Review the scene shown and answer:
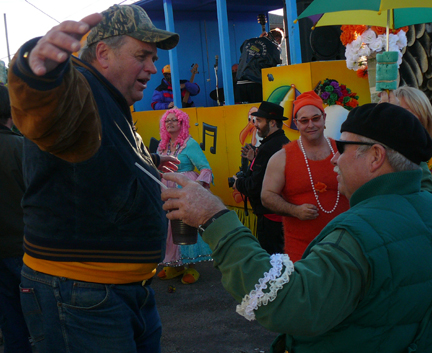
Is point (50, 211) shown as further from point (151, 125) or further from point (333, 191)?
point (151, 125)

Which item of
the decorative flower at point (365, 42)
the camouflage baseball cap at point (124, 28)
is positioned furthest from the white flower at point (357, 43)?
the camouflage baseball cap at point (124, 28)

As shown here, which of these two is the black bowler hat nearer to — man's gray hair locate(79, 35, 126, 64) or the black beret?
man's gray hair locate(79, 35, 126, 64)

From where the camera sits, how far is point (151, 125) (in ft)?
30.4

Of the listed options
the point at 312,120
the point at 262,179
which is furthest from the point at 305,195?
the point at 262,179

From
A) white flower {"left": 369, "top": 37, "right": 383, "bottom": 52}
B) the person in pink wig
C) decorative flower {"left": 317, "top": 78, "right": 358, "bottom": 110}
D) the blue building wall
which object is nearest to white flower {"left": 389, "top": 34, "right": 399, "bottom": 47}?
white flower {"left": 369, "top": 37, "right": 383, "bottom": 52}

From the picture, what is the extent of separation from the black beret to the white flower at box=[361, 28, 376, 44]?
3588mm

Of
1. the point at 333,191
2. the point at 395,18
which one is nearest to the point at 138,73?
the point at 333,191

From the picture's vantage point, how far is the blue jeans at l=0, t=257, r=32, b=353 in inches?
120

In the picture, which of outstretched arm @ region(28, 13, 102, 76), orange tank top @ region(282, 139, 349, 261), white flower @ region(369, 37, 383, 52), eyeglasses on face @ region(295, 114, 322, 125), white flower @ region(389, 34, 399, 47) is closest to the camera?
outstretched arm @ region(28, 13, 102, 76)

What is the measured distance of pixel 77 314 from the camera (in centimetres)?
177

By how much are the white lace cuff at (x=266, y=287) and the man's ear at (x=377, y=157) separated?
0.51 meters

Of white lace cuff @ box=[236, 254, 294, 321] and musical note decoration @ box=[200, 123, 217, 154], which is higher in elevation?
musical note decoration @ box=[200, 123, 217, 154]

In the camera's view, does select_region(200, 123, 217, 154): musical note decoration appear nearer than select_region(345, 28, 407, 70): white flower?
No

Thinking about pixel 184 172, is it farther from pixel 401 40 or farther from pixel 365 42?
pixel 401 40
